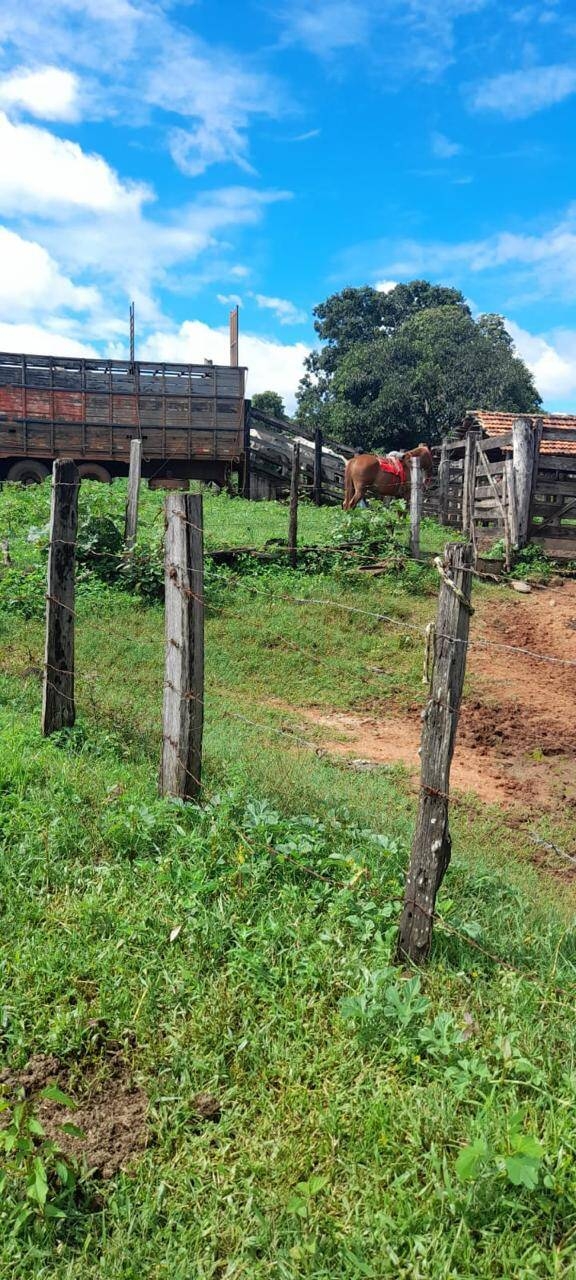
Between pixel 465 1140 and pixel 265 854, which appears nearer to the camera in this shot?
pixel 465 1140

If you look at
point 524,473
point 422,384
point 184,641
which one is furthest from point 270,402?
point 184,641

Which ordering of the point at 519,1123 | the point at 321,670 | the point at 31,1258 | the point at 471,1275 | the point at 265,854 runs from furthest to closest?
the point at 321,670 < the point at 265,854 < the point at 519,1123 < the point at 31,1258 < the point at 471,1275

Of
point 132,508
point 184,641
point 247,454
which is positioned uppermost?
point 247,454

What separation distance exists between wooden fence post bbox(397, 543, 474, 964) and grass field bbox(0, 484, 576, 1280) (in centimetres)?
13

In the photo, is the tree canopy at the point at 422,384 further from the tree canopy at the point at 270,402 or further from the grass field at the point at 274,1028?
the grass field at the point at 274,1028

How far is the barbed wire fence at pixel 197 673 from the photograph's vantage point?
2.90 metres

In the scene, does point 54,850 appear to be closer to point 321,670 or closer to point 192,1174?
point 192,1174

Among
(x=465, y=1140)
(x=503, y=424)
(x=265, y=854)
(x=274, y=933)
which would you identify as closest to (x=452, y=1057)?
(x=465, y=1140)

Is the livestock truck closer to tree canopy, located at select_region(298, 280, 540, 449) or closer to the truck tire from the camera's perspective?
the truck tire

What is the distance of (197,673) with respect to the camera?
402 centimetres

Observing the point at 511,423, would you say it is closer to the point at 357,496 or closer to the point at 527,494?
the point at 357,496

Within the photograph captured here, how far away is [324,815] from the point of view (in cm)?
417

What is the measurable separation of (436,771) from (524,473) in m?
11.1

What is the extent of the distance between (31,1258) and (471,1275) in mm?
1111
